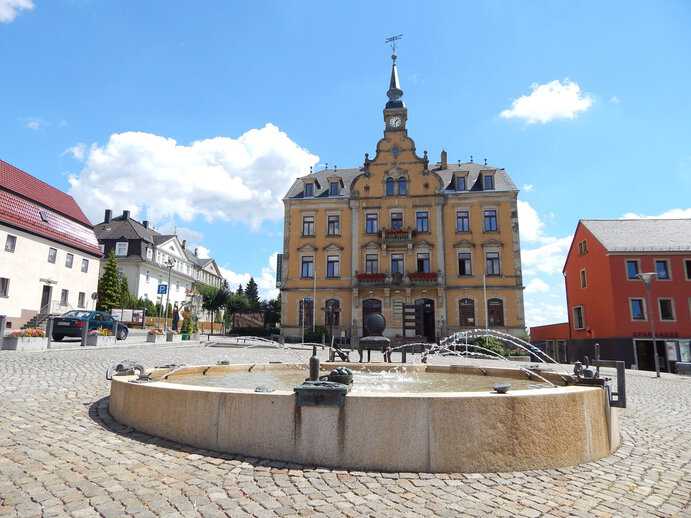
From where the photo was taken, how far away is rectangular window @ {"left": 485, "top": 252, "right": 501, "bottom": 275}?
3725 cm

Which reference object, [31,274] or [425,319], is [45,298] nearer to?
[31,274]

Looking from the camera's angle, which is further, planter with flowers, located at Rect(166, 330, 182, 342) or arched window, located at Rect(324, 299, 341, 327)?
arched window, located at Rect(324, 299, 341, 327)

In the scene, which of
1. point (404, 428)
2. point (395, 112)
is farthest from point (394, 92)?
point (404, 428)

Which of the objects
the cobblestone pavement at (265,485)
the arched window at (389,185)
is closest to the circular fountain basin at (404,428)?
the cobblestone pavement at (265,485)

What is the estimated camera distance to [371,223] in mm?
39375

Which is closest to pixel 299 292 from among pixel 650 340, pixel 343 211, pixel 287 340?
pixel 287 340

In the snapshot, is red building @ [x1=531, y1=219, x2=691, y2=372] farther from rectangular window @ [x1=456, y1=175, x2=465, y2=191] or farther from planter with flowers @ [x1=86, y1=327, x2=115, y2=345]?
planter with flowers @ [x1=86, y1=327, x2=115, y2=345]

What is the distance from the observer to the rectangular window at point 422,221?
127 feet

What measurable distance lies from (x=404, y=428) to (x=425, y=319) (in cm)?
3333

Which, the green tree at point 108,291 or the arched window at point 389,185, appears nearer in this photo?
the arched window at point 389,185

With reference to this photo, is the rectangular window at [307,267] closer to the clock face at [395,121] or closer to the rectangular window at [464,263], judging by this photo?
the rectangular window at [464,263]

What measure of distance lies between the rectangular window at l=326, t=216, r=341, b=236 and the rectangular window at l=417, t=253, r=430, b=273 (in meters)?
7.73

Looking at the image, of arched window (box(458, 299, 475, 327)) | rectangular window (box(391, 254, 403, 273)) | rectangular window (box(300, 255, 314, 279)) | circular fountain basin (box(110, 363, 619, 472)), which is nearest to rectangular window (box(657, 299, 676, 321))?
arched window (box(458, 299, 475, 327))

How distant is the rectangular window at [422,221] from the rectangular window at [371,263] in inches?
181
